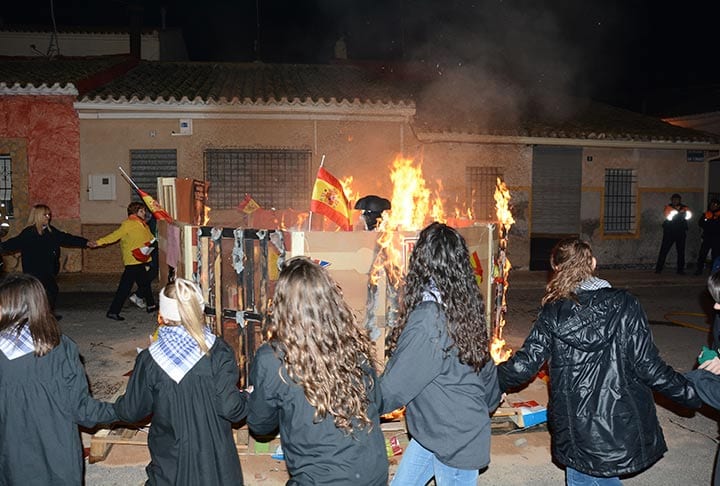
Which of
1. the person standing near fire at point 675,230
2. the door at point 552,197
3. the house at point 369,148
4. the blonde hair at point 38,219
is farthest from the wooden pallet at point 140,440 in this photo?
the person standing near fire at point 675,230

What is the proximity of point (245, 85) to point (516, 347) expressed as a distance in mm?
10486

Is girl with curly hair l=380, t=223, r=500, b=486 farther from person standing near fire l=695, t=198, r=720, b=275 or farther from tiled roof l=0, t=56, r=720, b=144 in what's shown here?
person standing near fire l=695, t=198, r=720, b=275

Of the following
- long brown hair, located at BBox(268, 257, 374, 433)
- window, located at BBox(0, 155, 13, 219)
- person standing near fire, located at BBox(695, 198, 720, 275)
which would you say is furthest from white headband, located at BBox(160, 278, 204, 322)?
person standing near fire, located at BBox(695, 198, 720, 275)

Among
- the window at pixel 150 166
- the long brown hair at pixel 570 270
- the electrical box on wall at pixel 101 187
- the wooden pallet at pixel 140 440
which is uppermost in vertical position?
the window at pixel 150 166

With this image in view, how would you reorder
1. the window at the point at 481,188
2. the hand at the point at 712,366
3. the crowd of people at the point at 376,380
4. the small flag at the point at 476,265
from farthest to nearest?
the window at the point at 481,188 → the small flag at the point at 476,265 → the hand at the point at 712,366 → the crowd of people at the point at 376,380

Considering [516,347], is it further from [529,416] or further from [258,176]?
[258,176]

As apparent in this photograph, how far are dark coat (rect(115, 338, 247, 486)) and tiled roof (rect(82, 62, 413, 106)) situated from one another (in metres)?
11.3

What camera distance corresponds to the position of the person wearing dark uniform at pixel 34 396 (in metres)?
3.06

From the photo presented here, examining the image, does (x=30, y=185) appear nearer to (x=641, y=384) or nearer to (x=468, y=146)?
(x=468, y=146)

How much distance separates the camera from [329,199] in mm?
5879

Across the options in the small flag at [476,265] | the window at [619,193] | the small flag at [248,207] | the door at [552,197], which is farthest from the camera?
the window at [619,193]

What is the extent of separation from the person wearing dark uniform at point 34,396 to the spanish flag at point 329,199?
9.75 feet

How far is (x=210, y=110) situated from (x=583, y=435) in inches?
476

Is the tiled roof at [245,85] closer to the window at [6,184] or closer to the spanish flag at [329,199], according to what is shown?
the window at [6,184]
